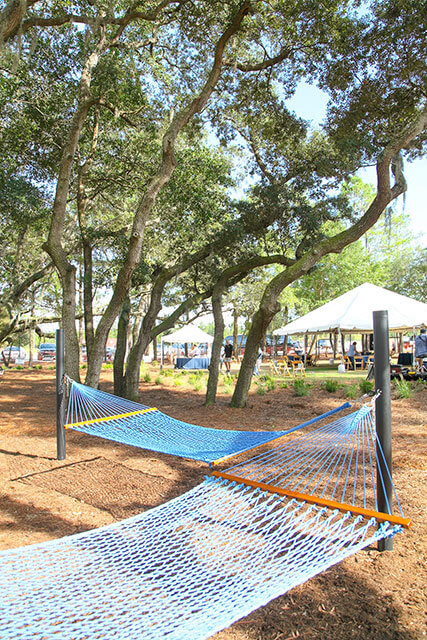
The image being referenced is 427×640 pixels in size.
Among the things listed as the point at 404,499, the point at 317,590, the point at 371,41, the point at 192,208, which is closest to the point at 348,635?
the point at 317,590

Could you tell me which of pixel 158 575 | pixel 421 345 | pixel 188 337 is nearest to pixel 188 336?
pixel 188 337

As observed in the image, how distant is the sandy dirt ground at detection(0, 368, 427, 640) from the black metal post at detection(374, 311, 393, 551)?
419mm

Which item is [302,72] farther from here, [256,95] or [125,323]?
[125,323]

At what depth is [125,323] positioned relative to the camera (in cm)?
1034

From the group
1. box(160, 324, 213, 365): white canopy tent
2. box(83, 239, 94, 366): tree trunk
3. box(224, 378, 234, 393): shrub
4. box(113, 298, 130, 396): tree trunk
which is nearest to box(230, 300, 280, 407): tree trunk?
box(224, 378, 234, 393): shrub

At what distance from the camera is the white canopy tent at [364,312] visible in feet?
44.4

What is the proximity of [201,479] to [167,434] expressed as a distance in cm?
55

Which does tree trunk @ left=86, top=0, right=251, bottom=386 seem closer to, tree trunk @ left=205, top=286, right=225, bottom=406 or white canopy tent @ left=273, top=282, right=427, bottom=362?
tree trunk @ left=205, top=286, right=225, bottom=406

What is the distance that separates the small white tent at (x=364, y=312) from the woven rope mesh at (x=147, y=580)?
1173 cm

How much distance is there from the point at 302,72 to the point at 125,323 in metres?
6.19

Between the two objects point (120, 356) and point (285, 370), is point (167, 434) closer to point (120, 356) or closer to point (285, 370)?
point (120, 356)

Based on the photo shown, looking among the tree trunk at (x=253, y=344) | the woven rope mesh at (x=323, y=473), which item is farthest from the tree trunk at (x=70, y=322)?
the woven rope mesh at (x=323, y=473)

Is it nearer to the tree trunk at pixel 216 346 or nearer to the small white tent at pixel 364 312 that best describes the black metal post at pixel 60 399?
the tree trunk at pixel 216 346

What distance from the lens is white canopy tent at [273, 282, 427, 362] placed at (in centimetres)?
1352
